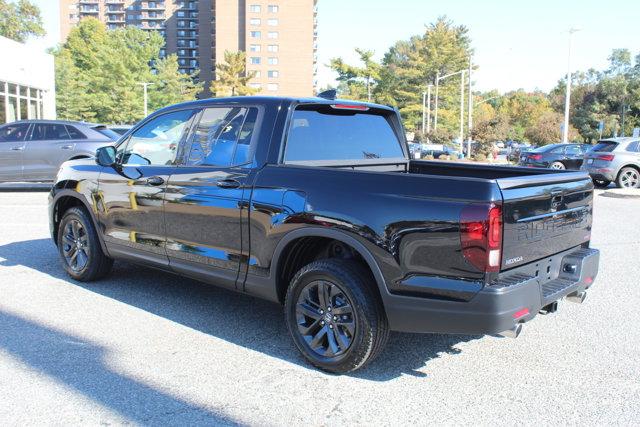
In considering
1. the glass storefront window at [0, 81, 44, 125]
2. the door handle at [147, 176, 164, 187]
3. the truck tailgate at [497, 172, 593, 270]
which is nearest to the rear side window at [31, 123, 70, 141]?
the door handle at [147, 176, 164, 187]

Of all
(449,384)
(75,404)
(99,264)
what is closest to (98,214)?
(99,264)

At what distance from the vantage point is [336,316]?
3.86 metres

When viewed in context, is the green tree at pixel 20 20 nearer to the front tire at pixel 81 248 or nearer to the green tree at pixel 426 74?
the green tree at pixel 426 74

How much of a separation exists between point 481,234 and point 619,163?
642 inches

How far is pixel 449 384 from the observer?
378 centimetres

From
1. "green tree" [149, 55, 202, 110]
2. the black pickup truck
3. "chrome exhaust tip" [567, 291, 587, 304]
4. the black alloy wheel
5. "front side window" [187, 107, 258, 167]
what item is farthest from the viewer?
"green tree" [149, 55, 202, 110]

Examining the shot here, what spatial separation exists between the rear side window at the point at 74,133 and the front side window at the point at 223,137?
10024mm

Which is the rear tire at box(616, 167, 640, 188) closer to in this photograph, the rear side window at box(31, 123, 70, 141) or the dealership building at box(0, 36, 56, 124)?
the rear side window at box(31, 123, 70, 141)

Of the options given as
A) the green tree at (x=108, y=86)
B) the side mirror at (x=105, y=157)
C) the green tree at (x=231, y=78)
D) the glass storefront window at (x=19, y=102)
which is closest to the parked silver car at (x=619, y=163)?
the side mirror at (x=105, y=157)

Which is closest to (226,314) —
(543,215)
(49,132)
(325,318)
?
(325,318)

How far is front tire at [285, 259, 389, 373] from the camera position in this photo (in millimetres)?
3686

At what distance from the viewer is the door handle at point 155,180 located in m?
4.96

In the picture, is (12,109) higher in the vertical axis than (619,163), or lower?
higher

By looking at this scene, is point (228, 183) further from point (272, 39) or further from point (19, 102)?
point (272, 39)
